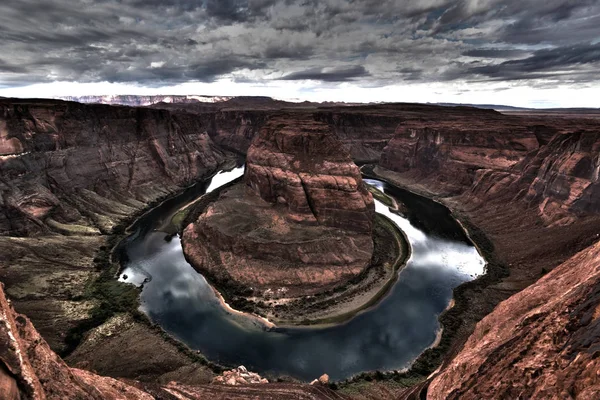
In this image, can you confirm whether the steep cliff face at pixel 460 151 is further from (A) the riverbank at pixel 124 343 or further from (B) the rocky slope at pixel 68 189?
(A) the riverbank at pixel 124 343

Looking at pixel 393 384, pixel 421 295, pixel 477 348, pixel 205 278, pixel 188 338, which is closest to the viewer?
pixel 477 348

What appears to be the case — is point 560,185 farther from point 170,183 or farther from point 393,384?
point 170,183

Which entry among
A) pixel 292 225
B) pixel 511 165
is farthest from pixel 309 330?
pixel 511 165

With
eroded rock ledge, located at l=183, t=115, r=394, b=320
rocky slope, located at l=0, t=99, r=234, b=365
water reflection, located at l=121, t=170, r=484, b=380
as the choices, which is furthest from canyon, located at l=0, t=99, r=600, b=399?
eroded rock ledge, located at l=183, t=115, r=394, b=320

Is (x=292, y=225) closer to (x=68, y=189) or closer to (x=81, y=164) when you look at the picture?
(x=68, y=189)

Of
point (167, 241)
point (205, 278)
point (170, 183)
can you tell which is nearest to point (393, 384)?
point (205, 278)

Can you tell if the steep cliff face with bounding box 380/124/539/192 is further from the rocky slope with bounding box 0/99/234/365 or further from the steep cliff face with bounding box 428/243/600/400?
the rocky slope with bounding box 0/99/234/365
